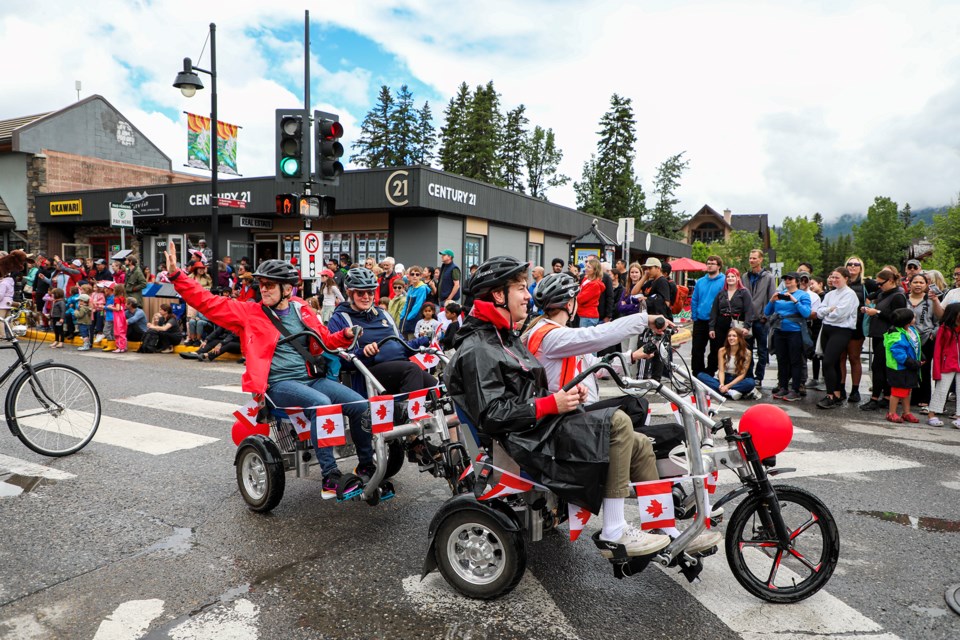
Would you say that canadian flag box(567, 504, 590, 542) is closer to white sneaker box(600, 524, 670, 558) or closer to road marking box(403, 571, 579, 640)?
white sneaker box(600, 524, 670, 558)

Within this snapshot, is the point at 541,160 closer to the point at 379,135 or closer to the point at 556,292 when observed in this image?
the point at 379,135

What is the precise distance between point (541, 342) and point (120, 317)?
13411 mm

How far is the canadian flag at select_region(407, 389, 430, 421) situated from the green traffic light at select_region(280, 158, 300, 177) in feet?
21.4

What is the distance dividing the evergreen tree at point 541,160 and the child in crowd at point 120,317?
185 ft

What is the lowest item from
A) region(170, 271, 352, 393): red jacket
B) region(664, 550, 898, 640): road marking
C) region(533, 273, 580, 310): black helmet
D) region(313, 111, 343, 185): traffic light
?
region(664, 550, 898, 640): road marking

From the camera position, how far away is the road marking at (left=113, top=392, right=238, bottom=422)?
7729 millimetres

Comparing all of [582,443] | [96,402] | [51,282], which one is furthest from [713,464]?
Answer: [51,282]

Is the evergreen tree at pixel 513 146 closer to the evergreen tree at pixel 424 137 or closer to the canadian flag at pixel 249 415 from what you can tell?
the evergreen tree at pixel 424 137

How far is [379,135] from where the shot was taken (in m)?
58.9

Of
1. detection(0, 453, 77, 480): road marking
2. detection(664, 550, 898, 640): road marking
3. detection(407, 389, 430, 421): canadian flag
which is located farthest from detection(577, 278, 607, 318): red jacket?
detection(0, 453, 77, 480): road marking

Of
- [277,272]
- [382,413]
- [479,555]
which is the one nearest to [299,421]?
[382,413]

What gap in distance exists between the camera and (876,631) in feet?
10.3

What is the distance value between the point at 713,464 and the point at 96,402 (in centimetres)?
589

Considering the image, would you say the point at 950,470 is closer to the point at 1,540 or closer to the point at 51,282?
the point at 1,540
